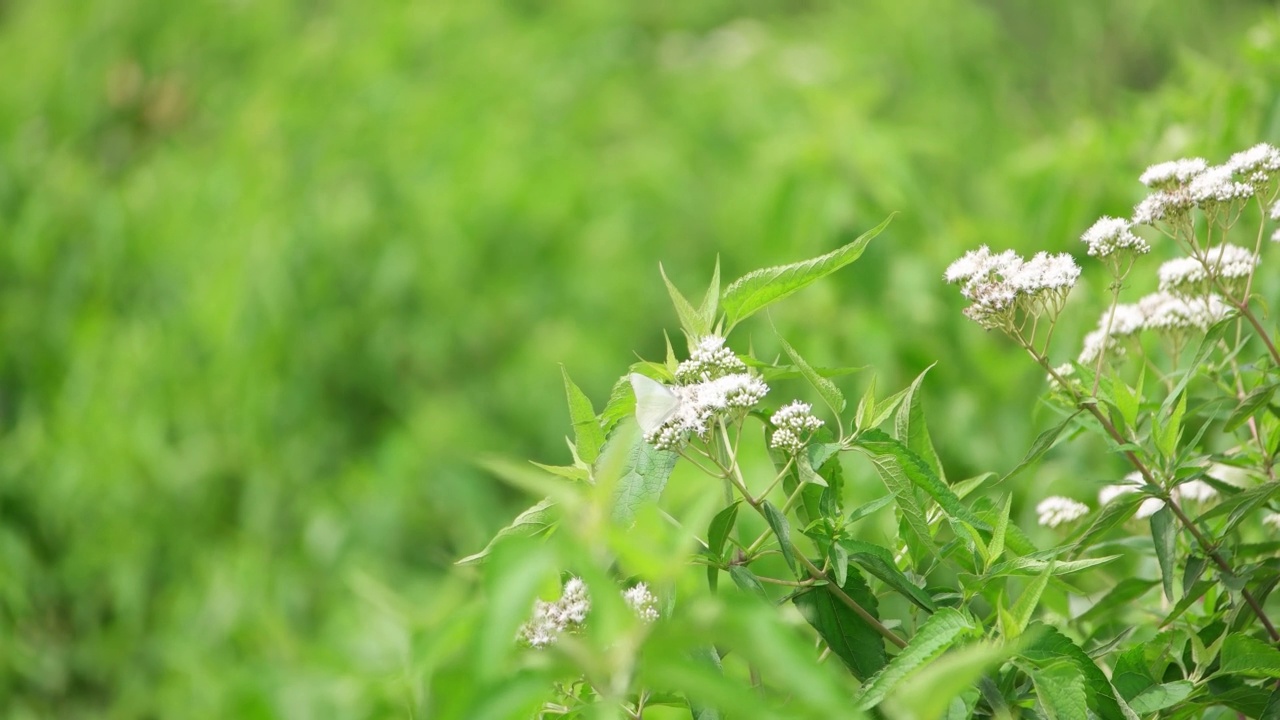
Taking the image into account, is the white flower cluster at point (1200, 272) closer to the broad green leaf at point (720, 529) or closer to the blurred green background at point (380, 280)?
the broad green leaf at point (720, 529)

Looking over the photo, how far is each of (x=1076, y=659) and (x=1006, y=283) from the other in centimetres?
20

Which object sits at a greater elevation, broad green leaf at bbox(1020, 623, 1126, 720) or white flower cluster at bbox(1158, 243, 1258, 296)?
white flower cluster at bbox(1158, 243, 1258, 296)

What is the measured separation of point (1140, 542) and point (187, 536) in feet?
7.44

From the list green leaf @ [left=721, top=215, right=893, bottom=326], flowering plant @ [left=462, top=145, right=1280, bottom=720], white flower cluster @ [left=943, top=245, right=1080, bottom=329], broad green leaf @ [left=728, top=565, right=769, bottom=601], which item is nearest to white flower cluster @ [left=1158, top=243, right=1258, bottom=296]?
flowering plant @ [left=462, top=145, right=1280, bottom=720]

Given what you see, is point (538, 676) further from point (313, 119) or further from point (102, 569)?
point (313, 119)

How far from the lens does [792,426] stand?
0.55 meters

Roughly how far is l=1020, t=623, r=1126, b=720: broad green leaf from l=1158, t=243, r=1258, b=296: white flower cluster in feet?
0.83

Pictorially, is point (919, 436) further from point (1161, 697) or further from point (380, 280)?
point (380, 280)

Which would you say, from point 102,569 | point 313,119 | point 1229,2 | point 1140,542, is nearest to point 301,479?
point 102,569

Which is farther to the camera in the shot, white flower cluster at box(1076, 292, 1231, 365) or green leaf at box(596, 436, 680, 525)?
white flower cluster at box(1076, 292, 1231, 365)

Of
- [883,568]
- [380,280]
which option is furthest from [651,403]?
[380,280]

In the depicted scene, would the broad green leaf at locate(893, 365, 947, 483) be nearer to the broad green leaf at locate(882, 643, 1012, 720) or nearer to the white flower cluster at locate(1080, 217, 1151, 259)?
the white flower cluster at locate(1080, 217, 1151, 259)

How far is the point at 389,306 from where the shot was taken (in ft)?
8.64

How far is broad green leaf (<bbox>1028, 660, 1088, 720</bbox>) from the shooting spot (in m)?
0.48
